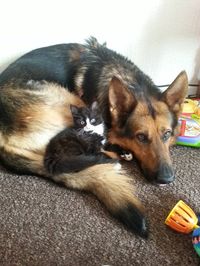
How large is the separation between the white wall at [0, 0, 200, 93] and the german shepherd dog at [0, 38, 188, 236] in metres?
0.21

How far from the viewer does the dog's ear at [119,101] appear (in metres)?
1.51

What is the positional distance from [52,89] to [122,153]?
0.48 meters

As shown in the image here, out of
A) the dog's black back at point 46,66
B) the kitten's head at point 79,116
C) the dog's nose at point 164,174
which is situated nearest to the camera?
the dog's nose at point 164,174

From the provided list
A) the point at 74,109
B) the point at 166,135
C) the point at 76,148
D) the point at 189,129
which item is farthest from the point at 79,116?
the point at 189,129

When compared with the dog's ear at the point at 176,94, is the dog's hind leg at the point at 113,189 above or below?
below

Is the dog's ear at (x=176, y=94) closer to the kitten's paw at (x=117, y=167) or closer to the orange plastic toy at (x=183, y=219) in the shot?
the kitten's paw at (x=117, y=167)

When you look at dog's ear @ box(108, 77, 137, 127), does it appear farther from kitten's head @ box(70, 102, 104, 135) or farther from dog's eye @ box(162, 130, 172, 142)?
dog's eye @ box(162, 130, 172, 142)

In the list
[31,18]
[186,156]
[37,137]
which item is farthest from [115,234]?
[31,18]

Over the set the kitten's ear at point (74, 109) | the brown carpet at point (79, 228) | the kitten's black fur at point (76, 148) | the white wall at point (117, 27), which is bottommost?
the brown carpet at point (79, 228)

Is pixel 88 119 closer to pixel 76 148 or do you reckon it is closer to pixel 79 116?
pixel 79 116

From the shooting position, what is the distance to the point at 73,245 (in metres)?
1.28

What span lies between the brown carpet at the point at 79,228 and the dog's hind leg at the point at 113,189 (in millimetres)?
59

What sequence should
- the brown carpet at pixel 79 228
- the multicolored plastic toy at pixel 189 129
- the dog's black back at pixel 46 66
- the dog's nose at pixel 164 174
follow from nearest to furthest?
1. the brown carpet at pixel 79 228
2. the dog's nose at pixel 164 174
3. the dog's black back at pixel 46 66
4. the multicolored plastic toy at pixel 189 129

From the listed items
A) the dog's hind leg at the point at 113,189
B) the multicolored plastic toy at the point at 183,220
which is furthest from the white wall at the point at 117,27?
the multicolored plastic toy at the point at 183,220
